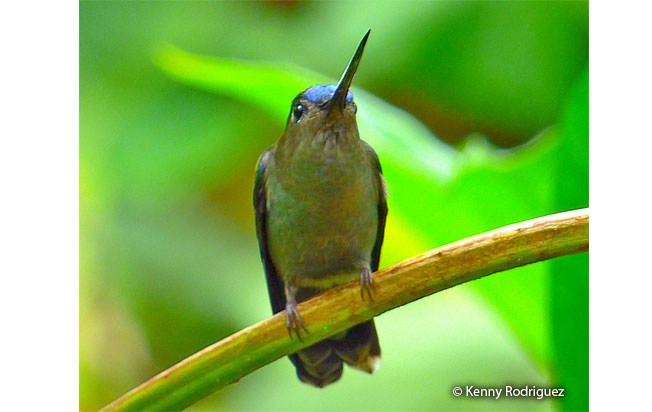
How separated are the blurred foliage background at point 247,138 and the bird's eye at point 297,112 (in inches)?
1.2

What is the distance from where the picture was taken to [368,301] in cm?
132

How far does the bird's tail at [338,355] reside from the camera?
5.60 feet

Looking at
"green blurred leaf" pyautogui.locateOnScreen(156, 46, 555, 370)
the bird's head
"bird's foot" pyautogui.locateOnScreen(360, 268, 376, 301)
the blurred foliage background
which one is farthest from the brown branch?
the bird's head

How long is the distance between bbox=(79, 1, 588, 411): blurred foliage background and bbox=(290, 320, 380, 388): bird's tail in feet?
0.11

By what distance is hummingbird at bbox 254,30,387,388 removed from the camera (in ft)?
5.16

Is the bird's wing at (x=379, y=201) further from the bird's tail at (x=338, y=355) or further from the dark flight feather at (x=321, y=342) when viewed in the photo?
the bird's tail at (x=338, y=355)

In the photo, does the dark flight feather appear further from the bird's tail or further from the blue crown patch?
the blue crown patch

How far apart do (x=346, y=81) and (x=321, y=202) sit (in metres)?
0.28

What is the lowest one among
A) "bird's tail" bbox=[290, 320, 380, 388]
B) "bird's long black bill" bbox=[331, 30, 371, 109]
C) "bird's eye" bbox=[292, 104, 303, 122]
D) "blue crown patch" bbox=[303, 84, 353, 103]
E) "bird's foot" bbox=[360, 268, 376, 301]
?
"bird's foot" bbox=[360, 268, 376, 301]

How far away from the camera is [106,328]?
1771 mm

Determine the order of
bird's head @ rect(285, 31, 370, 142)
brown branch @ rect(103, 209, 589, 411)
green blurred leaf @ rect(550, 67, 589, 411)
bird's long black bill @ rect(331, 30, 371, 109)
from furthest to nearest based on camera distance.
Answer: bird's head @ rect(285, 31, 370, 142) → bird's long black bill @ rect(331, 30, 371, 109) → green blurred leaf @ rect(550, 67, 589, 411) → brown branch @ rect(103, 209, 589, 411)

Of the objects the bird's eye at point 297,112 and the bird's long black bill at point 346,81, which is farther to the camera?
the bird's eye at point 297,112

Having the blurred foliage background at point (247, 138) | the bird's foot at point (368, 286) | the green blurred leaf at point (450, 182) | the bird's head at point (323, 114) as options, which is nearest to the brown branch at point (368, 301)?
the bird's foot at point (368, 286)

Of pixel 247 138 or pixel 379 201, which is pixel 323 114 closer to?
pixel 379 201
